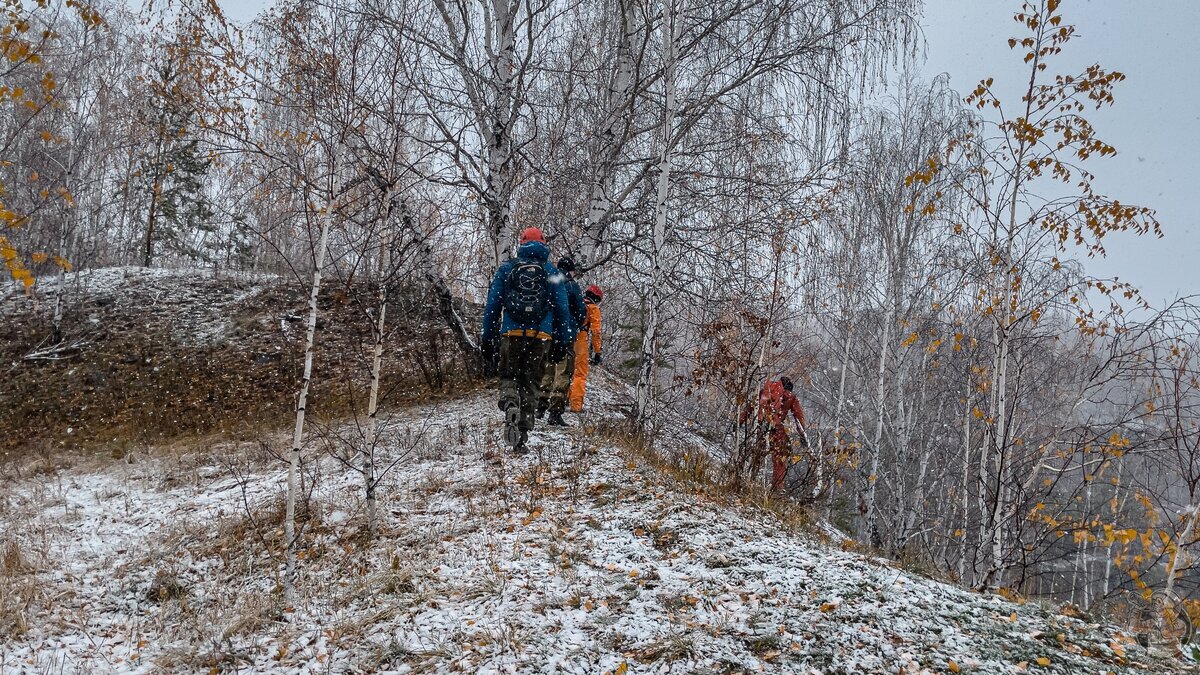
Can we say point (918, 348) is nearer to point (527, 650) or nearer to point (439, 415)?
point (439, 415)

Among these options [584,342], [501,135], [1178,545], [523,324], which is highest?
[501,135]

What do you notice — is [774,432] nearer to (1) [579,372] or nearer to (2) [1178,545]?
(1) [579,372]

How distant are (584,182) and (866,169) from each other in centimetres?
665

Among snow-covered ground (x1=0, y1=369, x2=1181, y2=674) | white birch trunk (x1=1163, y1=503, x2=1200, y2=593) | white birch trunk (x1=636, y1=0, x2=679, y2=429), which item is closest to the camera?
snow-covered ground (x1=0, y1=369, x2=1181, y2=674)

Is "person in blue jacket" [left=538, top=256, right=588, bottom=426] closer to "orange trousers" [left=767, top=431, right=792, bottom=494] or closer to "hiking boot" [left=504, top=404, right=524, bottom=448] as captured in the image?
"hiking boot" [left=504, top=404, right=524, bottom=448]

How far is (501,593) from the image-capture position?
12.4 feet

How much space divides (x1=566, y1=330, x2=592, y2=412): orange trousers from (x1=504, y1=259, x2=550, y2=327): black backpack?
1.39 meters

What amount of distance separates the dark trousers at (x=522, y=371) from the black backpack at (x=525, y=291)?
0.81ft

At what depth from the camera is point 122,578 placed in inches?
182

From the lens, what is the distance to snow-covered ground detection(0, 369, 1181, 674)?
3.15m

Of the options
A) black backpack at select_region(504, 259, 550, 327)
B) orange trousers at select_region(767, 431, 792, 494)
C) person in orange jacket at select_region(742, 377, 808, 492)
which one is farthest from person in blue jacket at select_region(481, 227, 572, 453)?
orange trousers at select_region(767, 431, 792, 494)


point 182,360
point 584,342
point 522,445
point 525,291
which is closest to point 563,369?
point 584,342

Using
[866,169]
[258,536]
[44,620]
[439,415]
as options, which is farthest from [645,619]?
[866,169]

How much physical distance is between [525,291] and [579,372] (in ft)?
6.02
